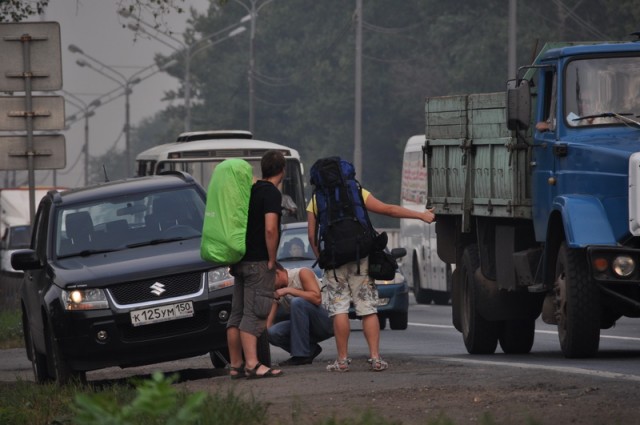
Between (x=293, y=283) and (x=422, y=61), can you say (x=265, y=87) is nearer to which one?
(x=422, y=61)

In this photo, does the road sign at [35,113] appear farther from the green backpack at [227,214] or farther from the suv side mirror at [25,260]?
the green backpack at [227,214]

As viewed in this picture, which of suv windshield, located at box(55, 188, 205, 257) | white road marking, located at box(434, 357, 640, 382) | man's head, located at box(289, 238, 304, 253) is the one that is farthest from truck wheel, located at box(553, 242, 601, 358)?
man's head, located at box(289, 238, 304, 253)

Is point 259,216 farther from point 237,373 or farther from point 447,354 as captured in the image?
point 447,354

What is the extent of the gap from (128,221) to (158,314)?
62.6 inches

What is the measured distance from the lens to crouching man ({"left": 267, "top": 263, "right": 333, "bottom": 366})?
14.6m

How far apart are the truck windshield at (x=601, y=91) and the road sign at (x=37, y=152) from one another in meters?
7.49

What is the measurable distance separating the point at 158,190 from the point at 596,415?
6866 mm

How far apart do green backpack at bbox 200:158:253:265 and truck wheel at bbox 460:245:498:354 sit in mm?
4140

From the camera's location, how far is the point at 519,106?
46.8 ft

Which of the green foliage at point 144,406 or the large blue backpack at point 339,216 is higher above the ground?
the large blue backpack at point 339,216

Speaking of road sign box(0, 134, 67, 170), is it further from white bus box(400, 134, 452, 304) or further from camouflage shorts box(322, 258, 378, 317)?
white bus box(400, 134, 452, 304)

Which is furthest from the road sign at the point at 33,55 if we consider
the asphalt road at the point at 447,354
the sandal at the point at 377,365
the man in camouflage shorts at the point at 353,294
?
the sandal at the point at 377,365

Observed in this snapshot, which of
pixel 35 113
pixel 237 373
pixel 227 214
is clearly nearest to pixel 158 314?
pixel 237 373

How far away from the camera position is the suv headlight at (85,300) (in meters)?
13.5
